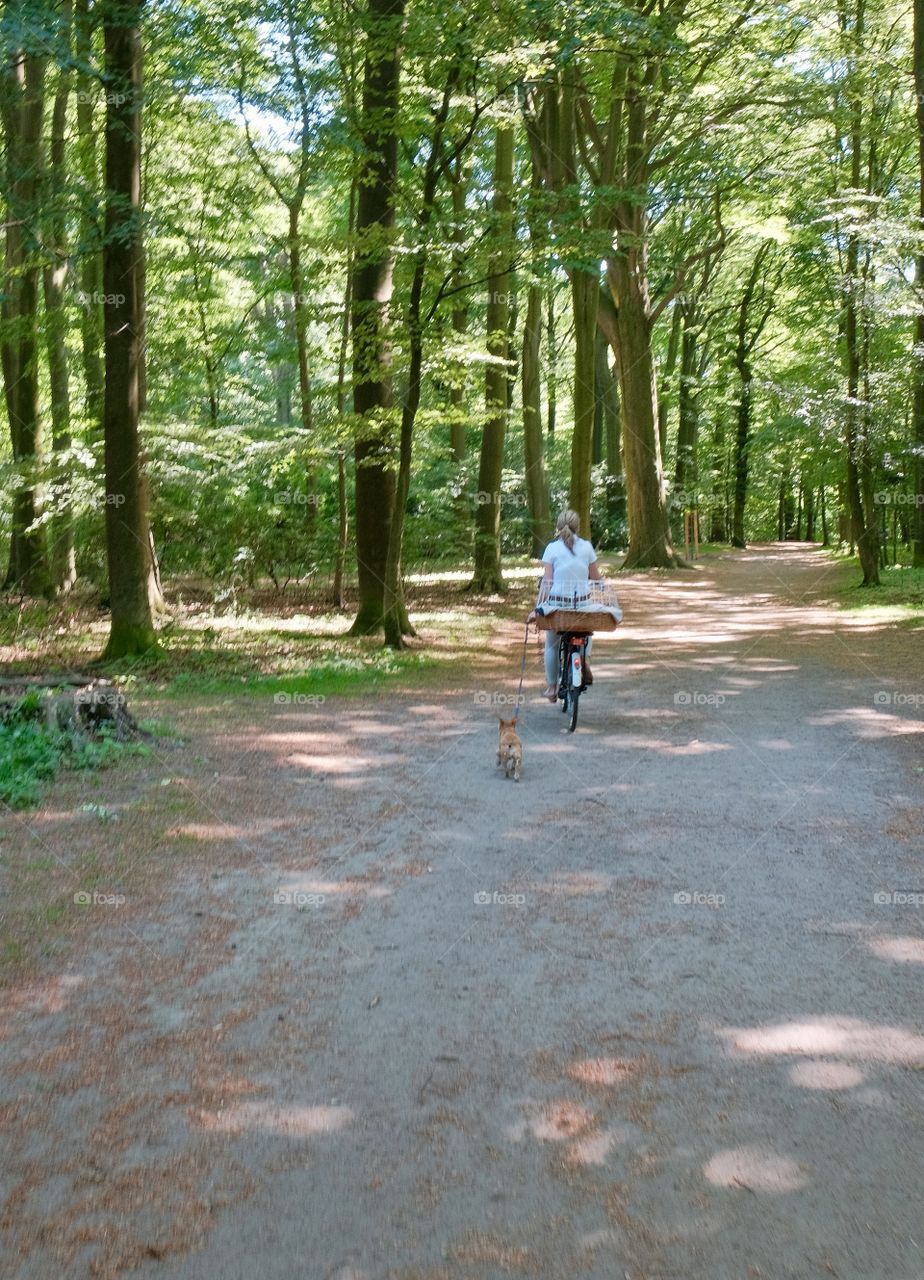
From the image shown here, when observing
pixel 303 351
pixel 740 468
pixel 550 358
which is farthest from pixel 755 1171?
pixel 740 468

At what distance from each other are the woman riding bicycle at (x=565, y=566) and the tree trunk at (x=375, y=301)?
17.0 feet

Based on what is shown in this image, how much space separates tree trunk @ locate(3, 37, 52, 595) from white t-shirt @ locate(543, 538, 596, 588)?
9203 mm

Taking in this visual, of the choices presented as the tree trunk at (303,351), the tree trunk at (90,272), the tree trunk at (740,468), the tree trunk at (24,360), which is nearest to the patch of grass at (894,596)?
the tree trunk at (303,351)

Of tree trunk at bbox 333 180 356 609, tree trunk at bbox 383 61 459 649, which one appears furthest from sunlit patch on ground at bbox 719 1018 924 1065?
tree trunk at bbox 333 180 356 609

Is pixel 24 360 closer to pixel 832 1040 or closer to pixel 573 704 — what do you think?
pixel 573 704

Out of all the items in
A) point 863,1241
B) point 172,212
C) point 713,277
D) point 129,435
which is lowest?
point 863,1241

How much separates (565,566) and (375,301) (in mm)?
5966

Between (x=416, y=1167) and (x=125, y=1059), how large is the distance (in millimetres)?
1430

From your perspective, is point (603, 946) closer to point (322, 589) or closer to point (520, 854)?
point (520, 854)

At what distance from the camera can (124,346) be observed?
13.6 metres

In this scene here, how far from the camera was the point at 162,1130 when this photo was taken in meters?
3.92

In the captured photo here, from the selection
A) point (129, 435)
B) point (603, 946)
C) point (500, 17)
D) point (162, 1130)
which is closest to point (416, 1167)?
point (162, 1130)

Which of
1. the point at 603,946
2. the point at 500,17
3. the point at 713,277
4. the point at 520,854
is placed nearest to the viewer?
the point at 603,946

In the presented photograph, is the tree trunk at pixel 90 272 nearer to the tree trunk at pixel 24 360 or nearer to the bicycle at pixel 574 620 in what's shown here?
the tree trunk at pixel 24 360
